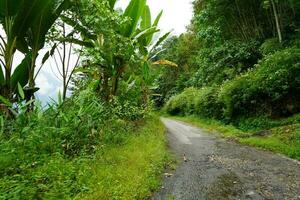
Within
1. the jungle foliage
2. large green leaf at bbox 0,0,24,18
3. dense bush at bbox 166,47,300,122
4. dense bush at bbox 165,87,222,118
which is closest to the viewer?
large green leaf at bbox 0,0,24,18

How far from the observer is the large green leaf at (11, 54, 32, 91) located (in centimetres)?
796

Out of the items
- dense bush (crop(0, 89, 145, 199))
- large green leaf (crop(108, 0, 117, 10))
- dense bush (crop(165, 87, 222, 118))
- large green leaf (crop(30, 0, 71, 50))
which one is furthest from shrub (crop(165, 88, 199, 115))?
dense bush (crop(0, 89, 145, 199))

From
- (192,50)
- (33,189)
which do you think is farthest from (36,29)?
(192,50)

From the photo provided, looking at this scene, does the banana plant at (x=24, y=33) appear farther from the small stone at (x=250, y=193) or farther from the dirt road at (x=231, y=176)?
the small stone at (x=250, y=193)

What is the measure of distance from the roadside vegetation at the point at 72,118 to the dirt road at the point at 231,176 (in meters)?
0.49

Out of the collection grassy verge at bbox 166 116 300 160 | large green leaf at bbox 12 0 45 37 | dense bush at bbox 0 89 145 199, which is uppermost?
large green leaf at bbox 12 0 45 37

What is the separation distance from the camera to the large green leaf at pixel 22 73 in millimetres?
7957

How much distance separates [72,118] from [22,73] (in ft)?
6.72

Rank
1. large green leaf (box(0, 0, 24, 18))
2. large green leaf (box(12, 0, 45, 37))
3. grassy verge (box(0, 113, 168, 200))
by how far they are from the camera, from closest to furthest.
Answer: grassy verge (box(0, 113, 168, 200)) → large green leaf (box(0, 0, 24, 18)) → large green leaf (box(12, 0, 45, 37))

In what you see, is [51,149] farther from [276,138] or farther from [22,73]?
[276,138]

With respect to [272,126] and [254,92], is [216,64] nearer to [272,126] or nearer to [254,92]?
[254,92]

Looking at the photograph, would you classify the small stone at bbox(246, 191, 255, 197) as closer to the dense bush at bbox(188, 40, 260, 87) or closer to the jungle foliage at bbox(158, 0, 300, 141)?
the jungle foliage at bbox(158, 0, 300, 141)

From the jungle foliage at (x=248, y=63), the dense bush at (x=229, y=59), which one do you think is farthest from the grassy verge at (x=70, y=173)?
the dense bush at (x=229, y=59)

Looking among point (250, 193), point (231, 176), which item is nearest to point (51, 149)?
point (250, 193)
